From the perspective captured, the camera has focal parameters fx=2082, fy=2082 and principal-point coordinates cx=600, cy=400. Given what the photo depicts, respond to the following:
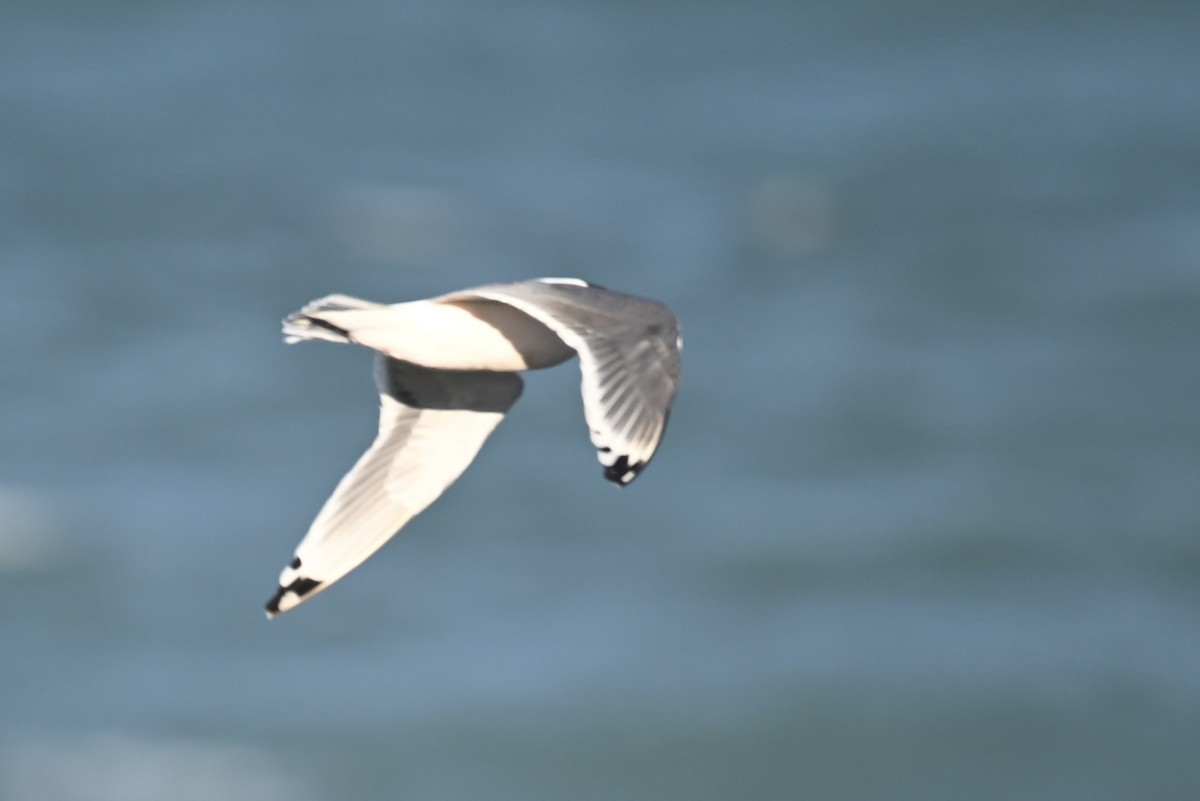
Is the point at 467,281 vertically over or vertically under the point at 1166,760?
over

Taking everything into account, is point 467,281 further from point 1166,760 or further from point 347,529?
point 347,529

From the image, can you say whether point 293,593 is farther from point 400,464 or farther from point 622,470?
point 622,470

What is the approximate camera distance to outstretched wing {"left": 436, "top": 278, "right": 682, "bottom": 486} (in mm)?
4027

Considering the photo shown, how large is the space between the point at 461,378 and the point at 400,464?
0.85 ft

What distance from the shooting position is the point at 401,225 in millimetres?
26125

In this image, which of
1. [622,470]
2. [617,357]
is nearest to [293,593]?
[617,357]

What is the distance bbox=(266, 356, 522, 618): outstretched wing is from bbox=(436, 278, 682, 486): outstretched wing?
1.98ft

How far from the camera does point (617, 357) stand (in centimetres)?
422

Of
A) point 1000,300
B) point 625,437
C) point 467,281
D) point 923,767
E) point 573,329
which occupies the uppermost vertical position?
A: point 1000,300

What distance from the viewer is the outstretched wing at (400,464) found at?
16.3 ft

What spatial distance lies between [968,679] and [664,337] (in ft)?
43.6

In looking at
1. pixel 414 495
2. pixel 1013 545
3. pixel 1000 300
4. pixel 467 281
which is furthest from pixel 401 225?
pixel 414 495

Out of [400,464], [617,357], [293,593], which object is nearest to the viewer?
[617,357]

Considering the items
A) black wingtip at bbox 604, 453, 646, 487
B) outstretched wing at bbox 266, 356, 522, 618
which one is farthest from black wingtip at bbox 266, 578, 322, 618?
black wingtip at bbox 604, 453, 646, 487
